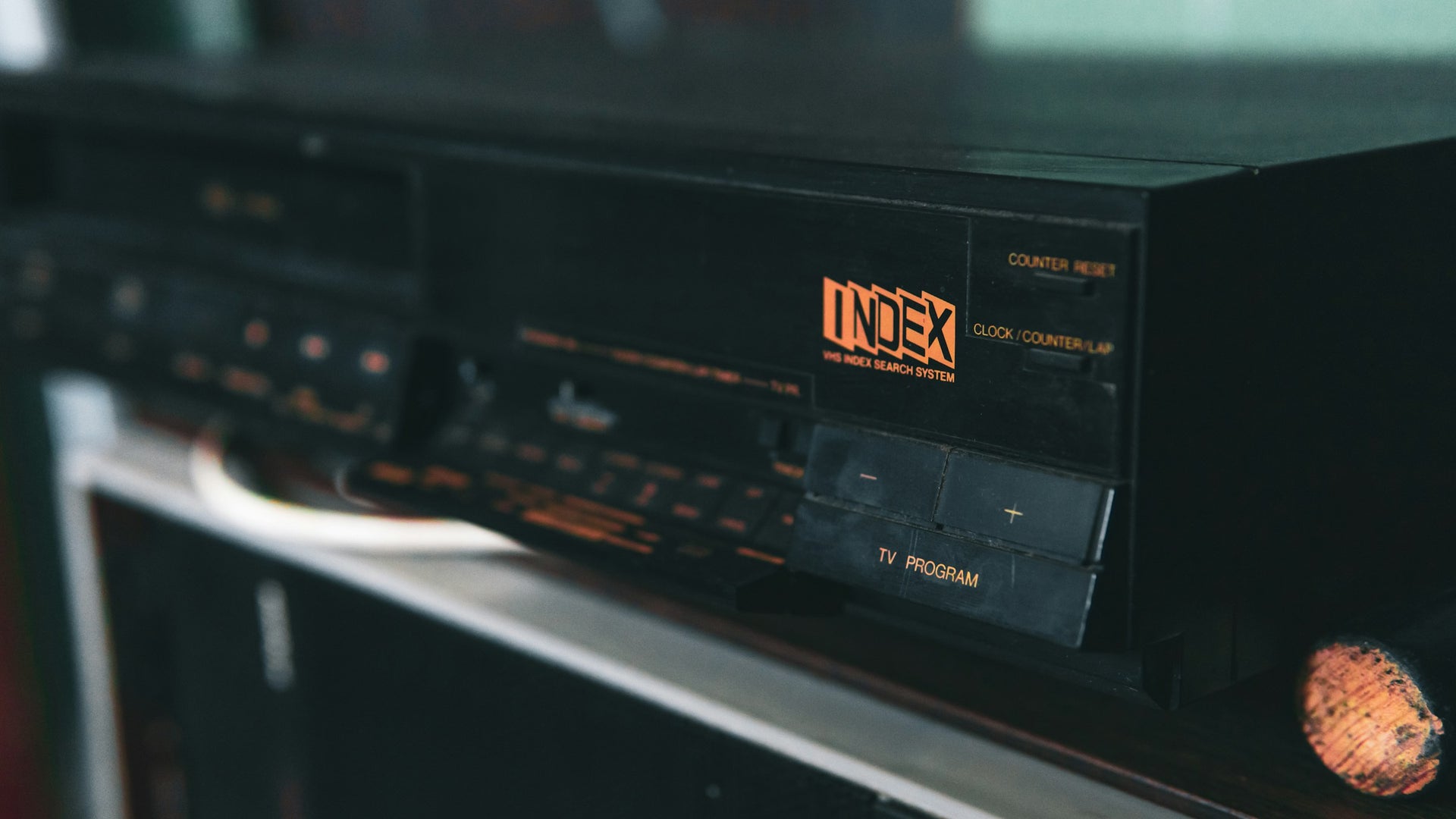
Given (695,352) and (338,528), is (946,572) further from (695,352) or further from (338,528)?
(338,528)

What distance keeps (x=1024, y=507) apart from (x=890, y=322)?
7cm

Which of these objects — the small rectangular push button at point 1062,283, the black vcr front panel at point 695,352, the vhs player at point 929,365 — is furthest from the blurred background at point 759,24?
the small rectangular push button at point 1062,283

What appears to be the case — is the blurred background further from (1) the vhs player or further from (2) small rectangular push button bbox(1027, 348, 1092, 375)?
(2) small rectangular push button bbox(1027, 348, 1092, 375)

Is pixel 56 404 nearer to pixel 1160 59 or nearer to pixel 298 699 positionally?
pixel 298 699

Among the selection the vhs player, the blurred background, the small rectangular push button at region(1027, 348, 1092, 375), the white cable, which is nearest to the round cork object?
the vhs player

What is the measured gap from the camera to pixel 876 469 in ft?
1.39

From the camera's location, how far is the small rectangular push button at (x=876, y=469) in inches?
16.2

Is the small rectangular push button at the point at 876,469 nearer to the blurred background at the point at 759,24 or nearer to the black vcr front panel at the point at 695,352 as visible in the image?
the black vcr front panel at the point at 695,352

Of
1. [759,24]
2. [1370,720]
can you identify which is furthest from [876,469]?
[759,24]

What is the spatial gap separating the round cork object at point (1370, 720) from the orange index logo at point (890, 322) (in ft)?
0.51

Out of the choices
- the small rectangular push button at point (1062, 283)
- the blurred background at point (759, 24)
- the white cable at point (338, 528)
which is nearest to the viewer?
the small rectangular push button at point (1062, 283)

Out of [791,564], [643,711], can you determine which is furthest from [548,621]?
[791,564]

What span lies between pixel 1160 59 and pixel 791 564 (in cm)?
52

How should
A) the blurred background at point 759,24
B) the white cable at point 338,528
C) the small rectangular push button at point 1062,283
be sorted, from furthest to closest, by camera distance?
the blurred background at point 759,24 < the white cable at point 338,528 < the small rectangular push button at point 1062,283
